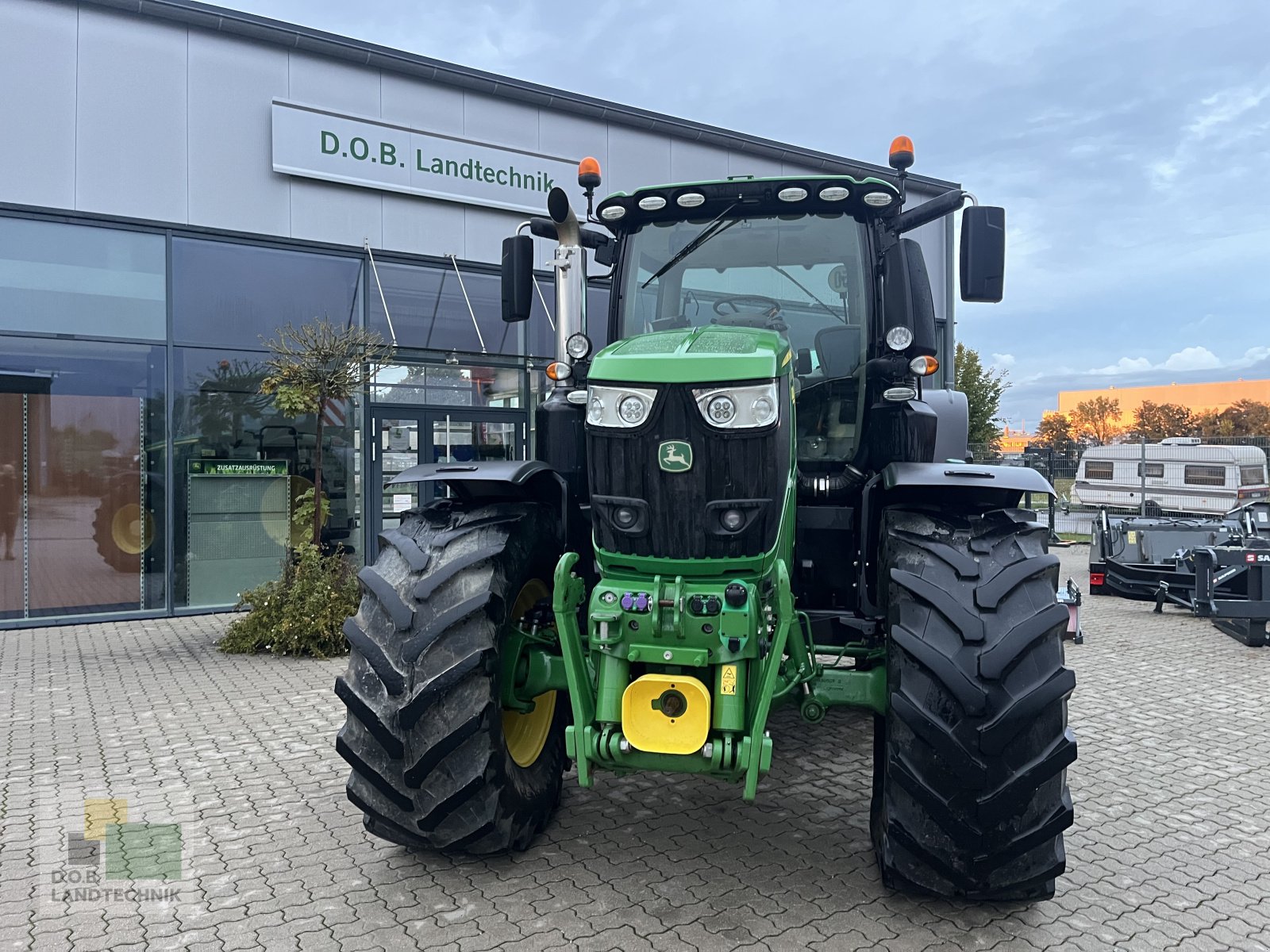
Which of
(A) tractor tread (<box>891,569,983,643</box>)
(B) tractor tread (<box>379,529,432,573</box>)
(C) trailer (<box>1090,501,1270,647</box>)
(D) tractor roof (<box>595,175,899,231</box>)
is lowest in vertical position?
(C) trailer (<box>1090,501,1270,647</box>)

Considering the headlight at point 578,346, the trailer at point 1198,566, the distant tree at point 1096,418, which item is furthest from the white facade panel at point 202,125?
the distant tree at point 1096,418

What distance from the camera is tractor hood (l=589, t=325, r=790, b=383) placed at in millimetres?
3236

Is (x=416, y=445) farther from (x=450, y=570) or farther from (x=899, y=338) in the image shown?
(x=899, y=338)

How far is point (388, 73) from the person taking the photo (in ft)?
37.2

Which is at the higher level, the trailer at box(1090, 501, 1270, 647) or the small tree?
the small tree

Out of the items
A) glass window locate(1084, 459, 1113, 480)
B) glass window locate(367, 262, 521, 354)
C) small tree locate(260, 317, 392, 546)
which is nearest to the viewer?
small tree locate(260, 317, 392, 546)

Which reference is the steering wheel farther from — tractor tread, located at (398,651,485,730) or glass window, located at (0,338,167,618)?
glass window, located at (0,338,167,618)

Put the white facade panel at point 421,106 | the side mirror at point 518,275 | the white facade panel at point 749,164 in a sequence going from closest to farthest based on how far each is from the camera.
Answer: the side mirror at point 518,275
the white facade panel at point 421,106
the white facade panel at point 749,164

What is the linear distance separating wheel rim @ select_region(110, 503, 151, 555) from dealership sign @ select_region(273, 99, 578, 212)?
4199mm

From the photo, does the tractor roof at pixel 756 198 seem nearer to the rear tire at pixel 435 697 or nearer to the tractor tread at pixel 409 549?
the rear tire at pixel 435 697

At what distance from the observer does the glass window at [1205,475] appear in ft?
58.9

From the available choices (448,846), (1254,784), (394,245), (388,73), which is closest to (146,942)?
(448,846)

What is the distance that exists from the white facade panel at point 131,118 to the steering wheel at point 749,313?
8.08 meters

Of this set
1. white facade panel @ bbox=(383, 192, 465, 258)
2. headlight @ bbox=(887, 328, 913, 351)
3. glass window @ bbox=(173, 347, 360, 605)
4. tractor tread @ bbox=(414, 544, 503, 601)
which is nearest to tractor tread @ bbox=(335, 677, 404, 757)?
tractor tread @ bbox=(414, 544, 503, 601)
